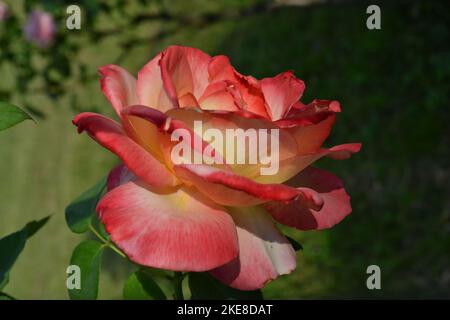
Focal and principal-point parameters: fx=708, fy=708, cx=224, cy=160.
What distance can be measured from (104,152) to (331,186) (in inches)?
93.8

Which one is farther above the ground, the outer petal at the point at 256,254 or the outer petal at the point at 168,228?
the outer petal at the point at 168,228

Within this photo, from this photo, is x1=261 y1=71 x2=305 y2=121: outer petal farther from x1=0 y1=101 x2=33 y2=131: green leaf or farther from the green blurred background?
the green blurred background

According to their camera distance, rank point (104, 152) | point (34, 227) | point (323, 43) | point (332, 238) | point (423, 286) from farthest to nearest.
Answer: point (104, 152), point (323, 43), point (332, 238), point (423, 286), point (34, 227)

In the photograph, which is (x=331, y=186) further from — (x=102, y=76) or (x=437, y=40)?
(x=437, y=40)

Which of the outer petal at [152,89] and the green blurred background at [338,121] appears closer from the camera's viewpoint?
the outer petal at [152,89]

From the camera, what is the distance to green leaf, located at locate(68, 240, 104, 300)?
0.54 meters

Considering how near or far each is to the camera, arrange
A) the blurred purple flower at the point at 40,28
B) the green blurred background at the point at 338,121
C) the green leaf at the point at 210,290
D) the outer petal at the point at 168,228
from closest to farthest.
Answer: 1. the outer petal at the point at 168,228
2. the green leaf at the point at 210,290
3. the blurred purple flower at the point at 40,28
4. the green blurred background at the point at 338,121

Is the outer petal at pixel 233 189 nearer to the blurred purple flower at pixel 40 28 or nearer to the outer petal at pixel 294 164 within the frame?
the outer petal at pixel 294 164

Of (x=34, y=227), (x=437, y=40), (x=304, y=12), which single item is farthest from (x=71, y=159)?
(x=34, y=227)

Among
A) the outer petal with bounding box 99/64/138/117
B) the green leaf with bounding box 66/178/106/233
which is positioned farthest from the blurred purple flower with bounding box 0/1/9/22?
the outer petal with bounding box 99/64/138/117

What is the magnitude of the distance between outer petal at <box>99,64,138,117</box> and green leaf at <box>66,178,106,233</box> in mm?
126

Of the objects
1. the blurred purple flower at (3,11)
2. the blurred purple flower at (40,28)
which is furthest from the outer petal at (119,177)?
the blurred purple flower at (3,11)

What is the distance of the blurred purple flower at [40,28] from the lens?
1728 mm

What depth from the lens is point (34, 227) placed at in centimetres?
61
